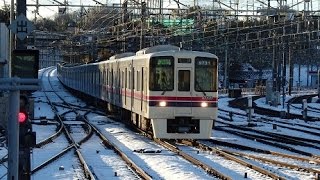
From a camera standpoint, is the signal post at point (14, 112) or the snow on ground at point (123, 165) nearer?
the signal post at point (14, 112)

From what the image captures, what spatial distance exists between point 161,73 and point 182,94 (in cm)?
84

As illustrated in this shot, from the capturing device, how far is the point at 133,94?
21453 millimetres

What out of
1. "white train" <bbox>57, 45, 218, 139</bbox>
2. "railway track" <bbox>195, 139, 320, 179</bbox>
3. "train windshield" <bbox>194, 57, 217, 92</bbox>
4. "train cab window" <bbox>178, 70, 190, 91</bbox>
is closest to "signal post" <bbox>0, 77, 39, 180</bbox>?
"railway track" <bbox>195, 139, 320, 179</bbox>

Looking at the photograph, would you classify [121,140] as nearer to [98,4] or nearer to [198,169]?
[198,169]

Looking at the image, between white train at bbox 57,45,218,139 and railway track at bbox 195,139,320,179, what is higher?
white train at bbox 57,45,218,139

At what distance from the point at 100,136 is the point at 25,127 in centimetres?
1111

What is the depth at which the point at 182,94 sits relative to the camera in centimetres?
1816

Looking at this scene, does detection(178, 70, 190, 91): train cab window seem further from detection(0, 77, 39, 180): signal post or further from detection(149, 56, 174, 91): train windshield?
detection(0, 77, 39, 180): signal post

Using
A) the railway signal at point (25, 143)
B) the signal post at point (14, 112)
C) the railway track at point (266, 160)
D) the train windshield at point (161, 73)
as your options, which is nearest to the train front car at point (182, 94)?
the train windshield at point (161, 73)

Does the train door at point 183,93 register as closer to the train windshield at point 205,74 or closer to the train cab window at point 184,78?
the train cab window at point 184,78

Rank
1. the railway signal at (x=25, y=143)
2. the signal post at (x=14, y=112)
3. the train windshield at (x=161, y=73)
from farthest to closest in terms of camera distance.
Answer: the train windshield at (x=161, y=73) → the railway signal at (x=25, y=143) → the signal post at (x=14, y=112)

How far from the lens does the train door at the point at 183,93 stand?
18.1 m

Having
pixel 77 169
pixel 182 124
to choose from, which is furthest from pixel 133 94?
pixel 77 169

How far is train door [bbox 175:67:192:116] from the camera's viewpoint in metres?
18.1
